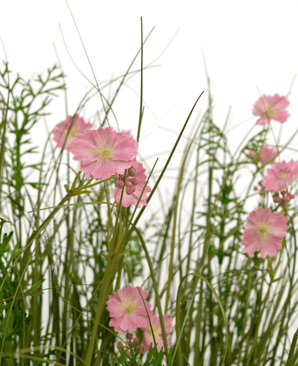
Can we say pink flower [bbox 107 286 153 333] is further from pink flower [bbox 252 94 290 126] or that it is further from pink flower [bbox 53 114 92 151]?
pink flower [bbox 252 94 290 126]

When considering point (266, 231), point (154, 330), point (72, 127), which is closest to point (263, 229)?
point (266, 231)

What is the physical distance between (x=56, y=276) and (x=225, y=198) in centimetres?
45

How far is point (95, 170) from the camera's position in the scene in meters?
0.38

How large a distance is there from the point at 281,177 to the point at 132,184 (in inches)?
11.1

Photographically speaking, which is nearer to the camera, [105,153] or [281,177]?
[105,153]

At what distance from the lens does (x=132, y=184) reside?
1.36ft

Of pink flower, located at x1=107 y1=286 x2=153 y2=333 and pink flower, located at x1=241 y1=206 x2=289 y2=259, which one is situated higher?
pink flower, located at x1=241 y1=206 x2=289 y2=259

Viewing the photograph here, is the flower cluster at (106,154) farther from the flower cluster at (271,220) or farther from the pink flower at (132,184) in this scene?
the flower cluster at (271,220)

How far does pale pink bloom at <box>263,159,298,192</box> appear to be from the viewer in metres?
0.58

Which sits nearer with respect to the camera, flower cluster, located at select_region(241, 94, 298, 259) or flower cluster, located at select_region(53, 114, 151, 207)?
flower cluster, located at select_region(53, 114, 151, 207)

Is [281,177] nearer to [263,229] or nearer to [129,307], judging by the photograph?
[263,229]

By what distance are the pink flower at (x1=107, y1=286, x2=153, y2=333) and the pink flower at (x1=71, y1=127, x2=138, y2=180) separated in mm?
208

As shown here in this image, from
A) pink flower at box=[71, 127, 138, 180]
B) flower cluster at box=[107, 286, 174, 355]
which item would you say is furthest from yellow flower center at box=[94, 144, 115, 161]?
flower cluster at box=[107, 286, 174, 355]

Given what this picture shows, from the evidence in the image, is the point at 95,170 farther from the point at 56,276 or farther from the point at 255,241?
the point at 56,276
